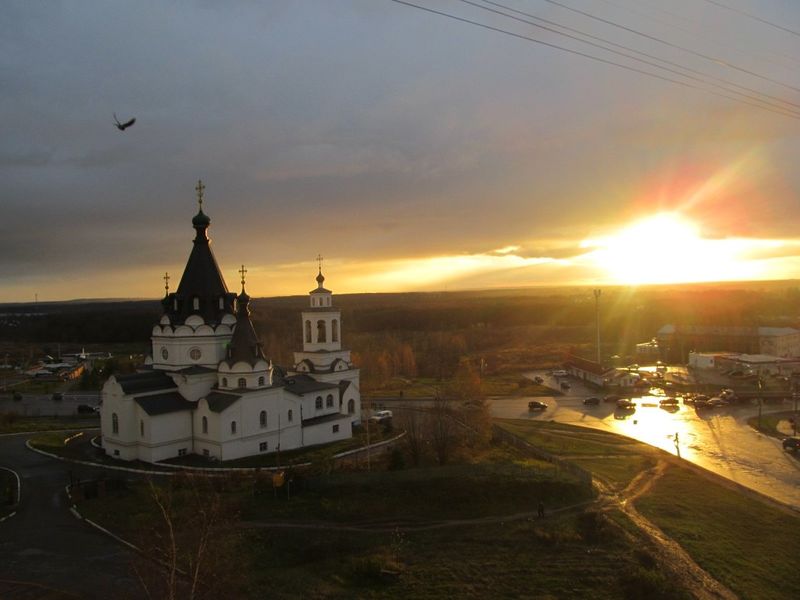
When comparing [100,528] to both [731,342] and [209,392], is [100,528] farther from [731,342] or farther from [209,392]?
[731,342]

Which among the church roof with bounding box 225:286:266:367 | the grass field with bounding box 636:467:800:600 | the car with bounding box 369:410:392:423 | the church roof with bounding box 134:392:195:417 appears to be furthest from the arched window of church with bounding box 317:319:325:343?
the grass field with bounding box 636:467:800:600

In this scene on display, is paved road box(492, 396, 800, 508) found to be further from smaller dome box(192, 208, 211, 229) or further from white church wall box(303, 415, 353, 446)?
smaller dome box(192, 208, 211, 229)

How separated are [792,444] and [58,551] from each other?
32361 mm

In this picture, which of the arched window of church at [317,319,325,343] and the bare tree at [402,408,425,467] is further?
the arched window of church at [317,319,325,343]

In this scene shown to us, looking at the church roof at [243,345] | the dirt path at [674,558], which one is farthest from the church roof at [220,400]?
the dirt path at [674,558]

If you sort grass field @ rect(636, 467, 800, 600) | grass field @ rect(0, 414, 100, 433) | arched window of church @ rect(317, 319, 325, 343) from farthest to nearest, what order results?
grass field @ rect(0, 414, 100, 433), arched window of church @ rect(317, 319, 325, 343), grass field @ rect(636, 467, 800, 600)

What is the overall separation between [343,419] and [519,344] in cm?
6339

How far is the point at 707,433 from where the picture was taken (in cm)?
3494

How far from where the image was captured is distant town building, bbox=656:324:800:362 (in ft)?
218

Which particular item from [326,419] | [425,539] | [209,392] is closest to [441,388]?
[326,419]

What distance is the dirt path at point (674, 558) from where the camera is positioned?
A: 52.4ft

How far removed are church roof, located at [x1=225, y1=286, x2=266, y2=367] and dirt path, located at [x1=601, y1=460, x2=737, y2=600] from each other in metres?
15.0

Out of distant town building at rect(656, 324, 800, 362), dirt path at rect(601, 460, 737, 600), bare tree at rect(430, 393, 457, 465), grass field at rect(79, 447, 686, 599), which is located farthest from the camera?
distant town building at rect(656, 324, 800, 362)

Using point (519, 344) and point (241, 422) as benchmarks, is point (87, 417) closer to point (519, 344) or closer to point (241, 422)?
point (241, 422)
